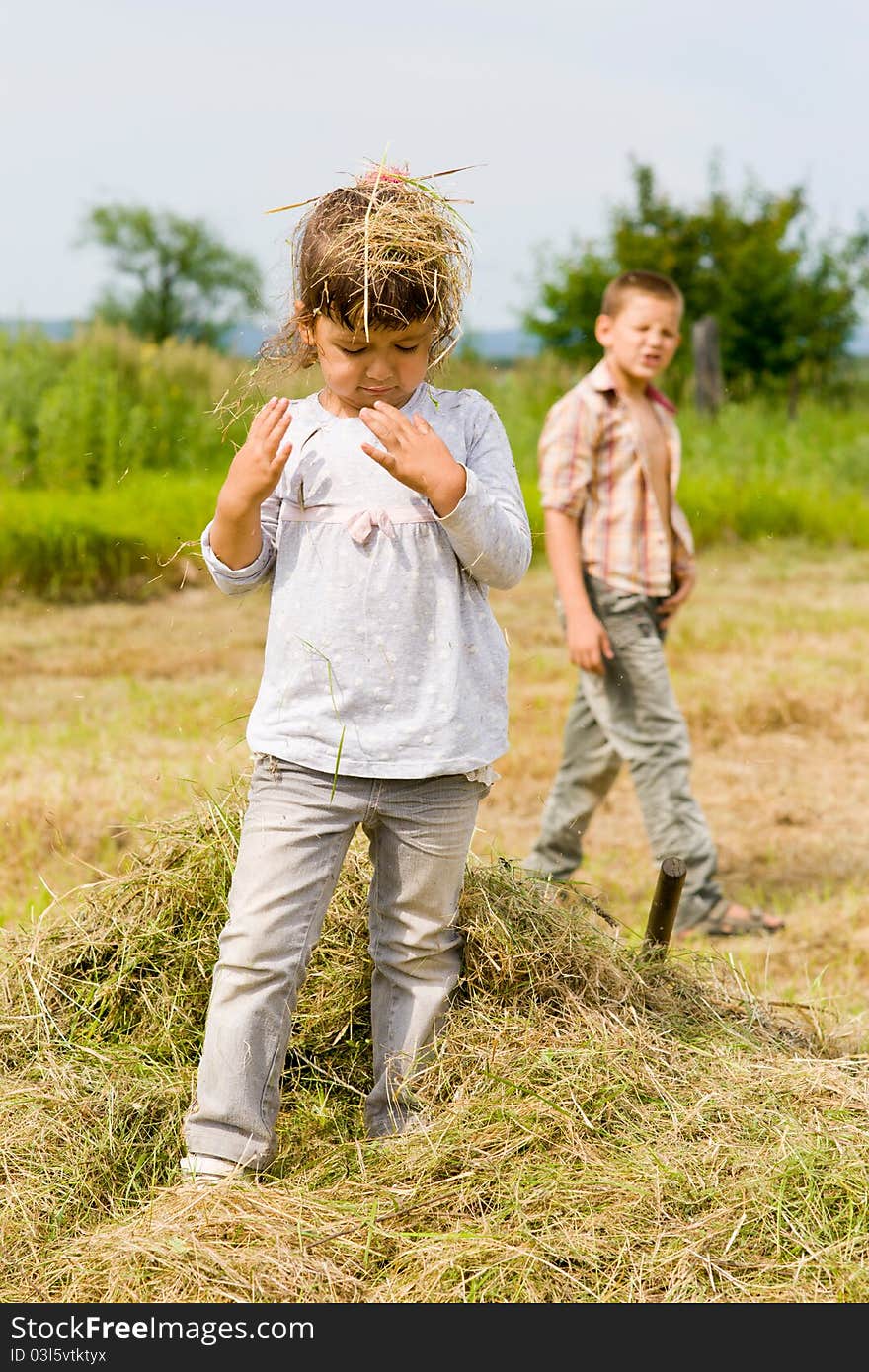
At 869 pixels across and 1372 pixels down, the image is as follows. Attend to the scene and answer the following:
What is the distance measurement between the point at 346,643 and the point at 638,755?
2.06m

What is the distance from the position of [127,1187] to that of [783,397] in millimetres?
20687

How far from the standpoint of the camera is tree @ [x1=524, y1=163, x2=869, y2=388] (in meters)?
22.8

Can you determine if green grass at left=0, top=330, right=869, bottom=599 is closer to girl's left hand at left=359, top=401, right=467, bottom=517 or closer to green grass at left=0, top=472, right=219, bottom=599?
green grass at left=0, top=472, right=219, bottom=599

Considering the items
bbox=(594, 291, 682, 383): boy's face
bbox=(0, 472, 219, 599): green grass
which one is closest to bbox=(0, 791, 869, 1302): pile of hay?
bbox=(594, 291, 682, 383): boy's face

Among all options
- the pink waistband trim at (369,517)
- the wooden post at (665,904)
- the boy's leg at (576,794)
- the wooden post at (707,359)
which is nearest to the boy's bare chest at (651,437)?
the boy's leg at (576,794)

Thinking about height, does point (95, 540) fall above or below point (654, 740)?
below

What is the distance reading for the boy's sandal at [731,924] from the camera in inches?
176

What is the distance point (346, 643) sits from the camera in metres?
2.66

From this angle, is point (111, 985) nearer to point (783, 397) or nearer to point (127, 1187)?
point (127, 1187)

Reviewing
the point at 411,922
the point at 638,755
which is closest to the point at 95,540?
the point at 638,755

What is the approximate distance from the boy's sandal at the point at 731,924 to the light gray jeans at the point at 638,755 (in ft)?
0.08

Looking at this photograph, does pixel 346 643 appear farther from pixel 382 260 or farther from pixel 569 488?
pixel 569 488

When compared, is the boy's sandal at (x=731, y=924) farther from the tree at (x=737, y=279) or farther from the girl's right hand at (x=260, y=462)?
the tree at (x=737, y=279)

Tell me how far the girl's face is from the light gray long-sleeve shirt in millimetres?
117
